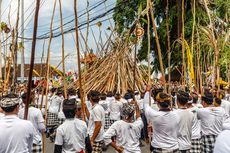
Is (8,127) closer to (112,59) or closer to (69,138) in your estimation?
(69,138)

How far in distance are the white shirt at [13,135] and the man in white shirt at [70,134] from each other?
1.38 feet

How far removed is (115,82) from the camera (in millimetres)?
13875

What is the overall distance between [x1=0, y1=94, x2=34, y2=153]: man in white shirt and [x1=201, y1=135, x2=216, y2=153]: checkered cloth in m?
3.64

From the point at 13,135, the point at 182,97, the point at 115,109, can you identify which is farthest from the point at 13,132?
the point at 115,109

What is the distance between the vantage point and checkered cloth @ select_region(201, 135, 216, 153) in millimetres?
6373

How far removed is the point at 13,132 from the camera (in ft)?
12.2

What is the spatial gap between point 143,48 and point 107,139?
1755 cm

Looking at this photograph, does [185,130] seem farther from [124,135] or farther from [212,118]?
[124,135]

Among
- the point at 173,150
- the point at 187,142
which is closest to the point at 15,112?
the point at 173,150

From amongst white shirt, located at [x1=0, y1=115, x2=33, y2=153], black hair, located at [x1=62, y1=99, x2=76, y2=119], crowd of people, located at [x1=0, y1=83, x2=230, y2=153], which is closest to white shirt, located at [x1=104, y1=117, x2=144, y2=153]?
crowd of people, located at [x1=0, y1=83, x2=230, y2=153]

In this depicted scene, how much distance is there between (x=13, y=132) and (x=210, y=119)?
3.76m

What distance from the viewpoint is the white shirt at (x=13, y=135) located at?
3.70 m

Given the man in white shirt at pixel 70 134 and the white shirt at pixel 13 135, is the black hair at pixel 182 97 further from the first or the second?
the white shirt at pixel 13 135

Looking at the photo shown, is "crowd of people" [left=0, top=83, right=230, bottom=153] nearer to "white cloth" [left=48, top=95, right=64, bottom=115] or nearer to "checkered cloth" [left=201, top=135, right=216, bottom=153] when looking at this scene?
"checkered cloth" [left=201, top=135, right=216, bottom=153]
